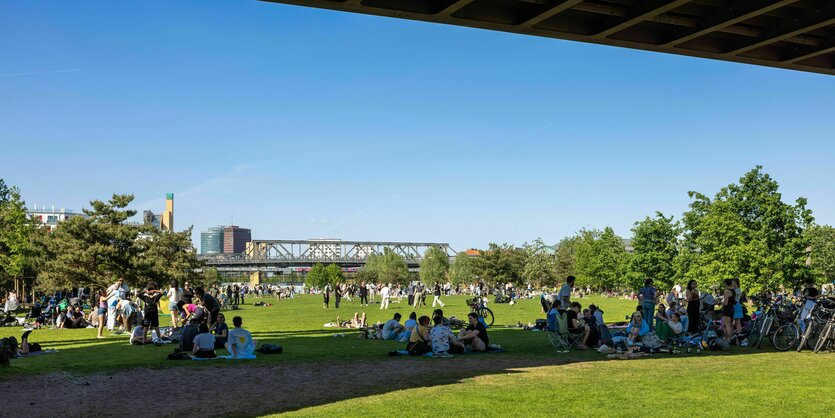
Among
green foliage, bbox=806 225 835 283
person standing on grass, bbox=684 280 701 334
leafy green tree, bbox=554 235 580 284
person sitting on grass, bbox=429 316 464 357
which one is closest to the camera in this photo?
person sitting on grass, bbox=429 316 464 357

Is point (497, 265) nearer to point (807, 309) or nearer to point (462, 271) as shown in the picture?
point (462, 271)

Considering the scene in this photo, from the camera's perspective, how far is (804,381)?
1323 cm

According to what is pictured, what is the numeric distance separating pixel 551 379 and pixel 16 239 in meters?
53.1

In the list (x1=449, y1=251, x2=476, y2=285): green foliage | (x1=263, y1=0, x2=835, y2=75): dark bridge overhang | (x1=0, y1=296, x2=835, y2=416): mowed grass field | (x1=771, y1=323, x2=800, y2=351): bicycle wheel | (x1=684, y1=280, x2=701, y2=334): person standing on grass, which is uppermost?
(x1=263, y1=0, x2=835, y2=75): dark bridge overhang

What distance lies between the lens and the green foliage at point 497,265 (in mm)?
109188

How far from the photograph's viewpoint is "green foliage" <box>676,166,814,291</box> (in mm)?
58000

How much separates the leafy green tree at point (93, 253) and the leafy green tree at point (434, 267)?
86741 mm

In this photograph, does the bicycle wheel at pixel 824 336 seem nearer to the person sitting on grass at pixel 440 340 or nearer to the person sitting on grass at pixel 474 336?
the person sitting on grass at pixel 474 336

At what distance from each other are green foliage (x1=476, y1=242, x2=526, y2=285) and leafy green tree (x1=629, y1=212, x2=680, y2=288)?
30.9m

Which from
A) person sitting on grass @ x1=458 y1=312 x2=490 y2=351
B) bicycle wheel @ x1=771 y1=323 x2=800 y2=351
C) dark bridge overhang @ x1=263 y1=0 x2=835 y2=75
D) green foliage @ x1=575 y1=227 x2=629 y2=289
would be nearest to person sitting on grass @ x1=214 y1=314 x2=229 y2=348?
person sitting on grass @ x1=458 y1=312 x2=490 y2=351

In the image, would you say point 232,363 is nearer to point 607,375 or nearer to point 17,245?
point 607,375

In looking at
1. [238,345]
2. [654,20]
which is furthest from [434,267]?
[654,20]

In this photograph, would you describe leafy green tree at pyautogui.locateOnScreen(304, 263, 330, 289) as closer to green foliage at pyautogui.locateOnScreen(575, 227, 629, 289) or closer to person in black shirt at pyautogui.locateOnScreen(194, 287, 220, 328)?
green foliage at pyautogui.locateOnScreen(575, 227, 629, 289)

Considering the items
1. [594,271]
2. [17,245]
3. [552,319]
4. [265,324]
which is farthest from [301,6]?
[594,271]
